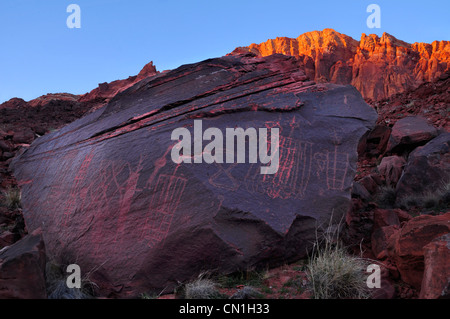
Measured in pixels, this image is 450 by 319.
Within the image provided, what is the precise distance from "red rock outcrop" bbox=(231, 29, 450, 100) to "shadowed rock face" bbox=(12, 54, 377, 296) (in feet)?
141

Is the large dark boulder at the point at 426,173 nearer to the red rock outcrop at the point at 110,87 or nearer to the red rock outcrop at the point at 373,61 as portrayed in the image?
the red rock outcrop at the point at 110,87

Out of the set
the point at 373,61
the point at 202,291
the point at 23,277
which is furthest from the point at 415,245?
the point at 373,61

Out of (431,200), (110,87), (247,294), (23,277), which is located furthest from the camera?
(110,87)

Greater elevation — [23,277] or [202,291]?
[23,277]

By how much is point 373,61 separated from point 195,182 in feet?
183

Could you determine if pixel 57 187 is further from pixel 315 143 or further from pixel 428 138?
pixel 428 138

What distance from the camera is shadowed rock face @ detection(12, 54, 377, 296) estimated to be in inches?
154

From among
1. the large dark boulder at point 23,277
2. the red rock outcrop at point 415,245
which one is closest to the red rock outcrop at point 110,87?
the large dark boulder at point 23,277

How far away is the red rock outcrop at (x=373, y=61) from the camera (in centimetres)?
4969

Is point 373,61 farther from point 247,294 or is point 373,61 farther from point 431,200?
point 247,294

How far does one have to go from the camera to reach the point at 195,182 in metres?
4.23

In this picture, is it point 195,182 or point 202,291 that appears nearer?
point 202,291

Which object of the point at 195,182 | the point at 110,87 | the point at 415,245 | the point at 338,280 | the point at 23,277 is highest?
the point at 110,87

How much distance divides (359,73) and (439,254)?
181ft
